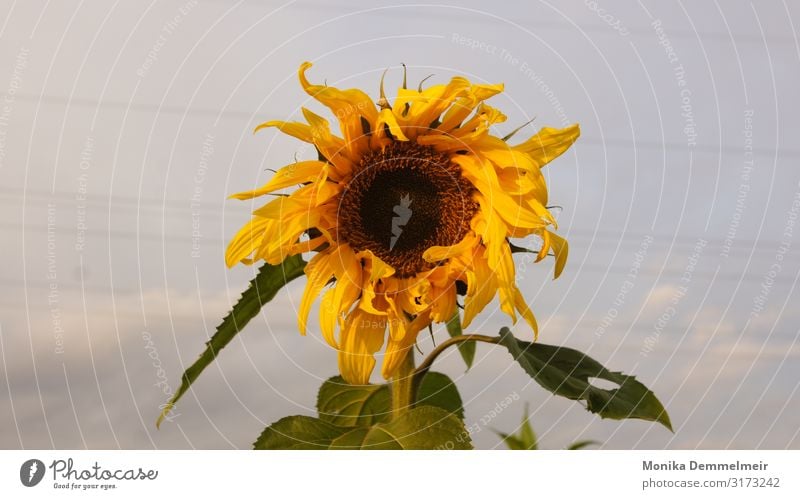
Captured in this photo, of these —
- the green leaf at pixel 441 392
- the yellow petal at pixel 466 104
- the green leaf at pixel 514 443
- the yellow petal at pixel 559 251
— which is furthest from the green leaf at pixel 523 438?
the yellow petal at pixel 466 104

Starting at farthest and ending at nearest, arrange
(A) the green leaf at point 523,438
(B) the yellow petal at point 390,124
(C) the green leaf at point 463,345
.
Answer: (A) the green leaf at point 523,438 → (C) the green leaf at point 463,345 → (B) the yellow petal at point 390,124

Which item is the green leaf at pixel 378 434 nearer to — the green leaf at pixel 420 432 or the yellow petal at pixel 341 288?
the green leaf at pixel 420 432

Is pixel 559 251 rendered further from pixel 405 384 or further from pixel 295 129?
pixel 295 129

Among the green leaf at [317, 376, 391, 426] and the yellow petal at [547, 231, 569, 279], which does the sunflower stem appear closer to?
the green leaf at [317, 376, 391, 426]
